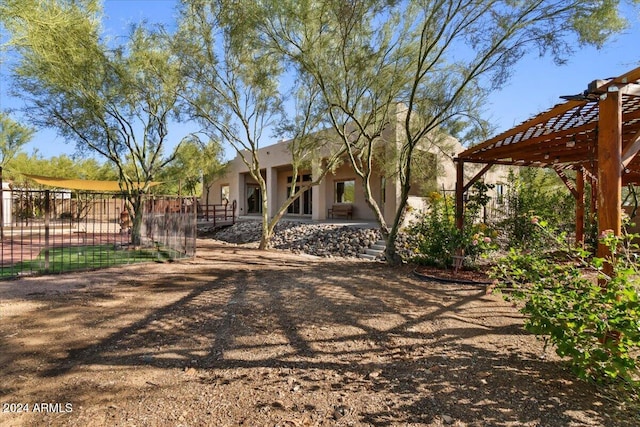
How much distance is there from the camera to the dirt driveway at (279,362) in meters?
2.10

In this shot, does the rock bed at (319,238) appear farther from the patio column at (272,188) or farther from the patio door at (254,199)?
the patio door at (254,199)

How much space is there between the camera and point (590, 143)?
521 cm

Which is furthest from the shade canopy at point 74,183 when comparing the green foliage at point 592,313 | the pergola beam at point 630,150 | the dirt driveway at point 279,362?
the pergola beam at point 630,150

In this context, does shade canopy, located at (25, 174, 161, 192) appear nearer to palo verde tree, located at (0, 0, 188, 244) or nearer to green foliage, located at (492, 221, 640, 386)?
palo verde tree, located at (0, 0, 188, 244)

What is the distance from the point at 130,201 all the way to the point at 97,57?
397 centimetres

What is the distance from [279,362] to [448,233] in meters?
4.62

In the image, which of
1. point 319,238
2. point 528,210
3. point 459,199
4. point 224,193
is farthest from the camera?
point 224,193

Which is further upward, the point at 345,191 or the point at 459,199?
the point at 345,191

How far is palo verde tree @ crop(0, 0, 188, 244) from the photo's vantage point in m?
7.30

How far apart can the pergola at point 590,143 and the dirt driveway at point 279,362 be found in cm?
138

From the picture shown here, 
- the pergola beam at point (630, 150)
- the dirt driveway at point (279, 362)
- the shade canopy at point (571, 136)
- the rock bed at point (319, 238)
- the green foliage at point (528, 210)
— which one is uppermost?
the shade canopy at point (571, 136)

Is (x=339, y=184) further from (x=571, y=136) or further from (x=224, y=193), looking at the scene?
(x=224, y=193)

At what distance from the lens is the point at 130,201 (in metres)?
10.1

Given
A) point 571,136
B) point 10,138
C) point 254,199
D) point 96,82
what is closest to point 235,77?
point 96,82
